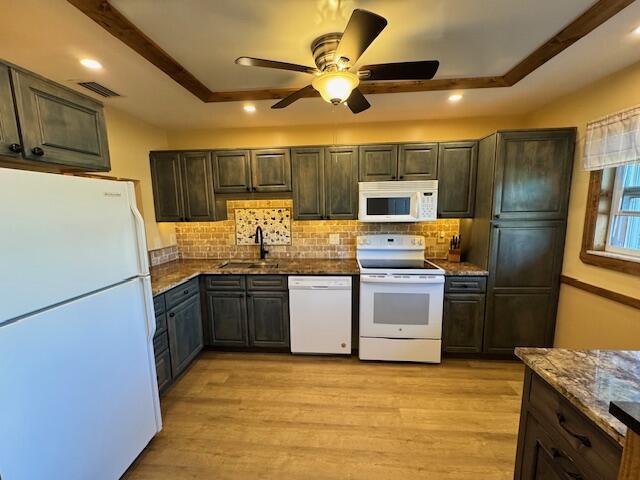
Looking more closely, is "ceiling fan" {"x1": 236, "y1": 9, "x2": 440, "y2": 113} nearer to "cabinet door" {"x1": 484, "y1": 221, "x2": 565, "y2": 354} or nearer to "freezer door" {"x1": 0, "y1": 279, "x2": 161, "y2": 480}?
"freezer door" {"x1": 0, "y1": 279, "x2": 161, "y2": 480}

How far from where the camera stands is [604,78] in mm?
2127

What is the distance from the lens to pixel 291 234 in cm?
341

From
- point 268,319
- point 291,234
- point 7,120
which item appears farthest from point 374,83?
point 268,319

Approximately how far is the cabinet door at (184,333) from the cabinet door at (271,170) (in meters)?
1.43

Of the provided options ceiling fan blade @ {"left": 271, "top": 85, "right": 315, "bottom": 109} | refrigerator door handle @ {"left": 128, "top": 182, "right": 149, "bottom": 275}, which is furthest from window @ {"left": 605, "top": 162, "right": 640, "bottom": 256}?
Result: refrigerator door handle @ {"left": 128, "top": 182, "right": 149, "bottom": 275}

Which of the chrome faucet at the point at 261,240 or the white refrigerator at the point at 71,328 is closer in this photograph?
the white refrigerator at the point at 71,328

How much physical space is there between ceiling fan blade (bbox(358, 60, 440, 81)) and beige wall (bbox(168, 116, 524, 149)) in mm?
1632

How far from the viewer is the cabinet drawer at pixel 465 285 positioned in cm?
269

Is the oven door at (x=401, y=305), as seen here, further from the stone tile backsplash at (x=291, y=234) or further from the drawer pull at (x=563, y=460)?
the drawer pull at (x=563, y=460)

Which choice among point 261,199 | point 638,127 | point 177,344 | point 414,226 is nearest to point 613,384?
point 638,127

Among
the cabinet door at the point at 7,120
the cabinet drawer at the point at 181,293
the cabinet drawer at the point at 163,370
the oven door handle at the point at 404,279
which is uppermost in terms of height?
the cabinet door at the point at 7,120

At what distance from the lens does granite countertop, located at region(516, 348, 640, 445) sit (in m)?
0.81

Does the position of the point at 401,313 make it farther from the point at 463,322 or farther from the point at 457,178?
the point at 457,178

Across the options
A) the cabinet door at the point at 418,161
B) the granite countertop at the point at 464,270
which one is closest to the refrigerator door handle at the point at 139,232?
the cabinet door at the point at 418,161
